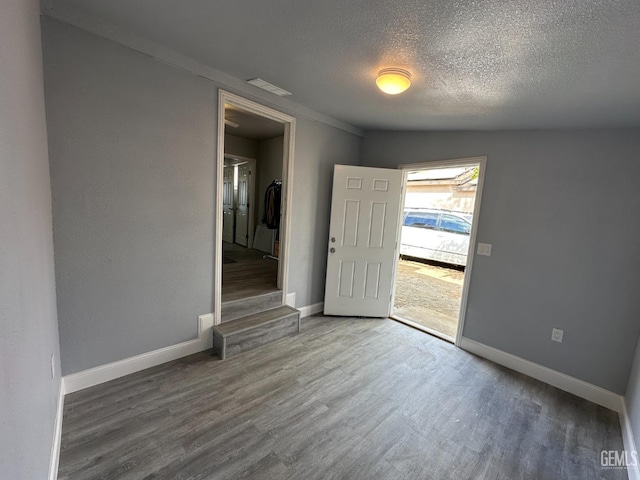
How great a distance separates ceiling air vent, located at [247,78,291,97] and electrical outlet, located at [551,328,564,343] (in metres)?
3.31

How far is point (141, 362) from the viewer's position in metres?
2.31

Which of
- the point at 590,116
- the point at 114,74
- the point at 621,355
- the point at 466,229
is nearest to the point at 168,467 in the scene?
the point at 114,74

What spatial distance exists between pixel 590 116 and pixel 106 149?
3.58 metres

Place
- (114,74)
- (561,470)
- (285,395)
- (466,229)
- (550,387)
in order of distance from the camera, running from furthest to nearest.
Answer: (466,229), (550,387), (285,395), (114,74), (561,470)

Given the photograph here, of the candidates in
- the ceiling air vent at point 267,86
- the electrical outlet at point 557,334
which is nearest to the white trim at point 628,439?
the electrical outlet at point 557,334

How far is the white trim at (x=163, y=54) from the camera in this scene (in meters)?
1.72

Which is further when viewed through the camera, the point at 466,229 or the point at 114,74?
the point at 466,229

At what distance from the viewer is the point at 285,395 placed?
85.2 inches

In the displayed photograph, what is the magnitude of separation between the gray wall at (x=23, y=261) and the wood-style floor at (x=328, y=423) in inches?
17.9

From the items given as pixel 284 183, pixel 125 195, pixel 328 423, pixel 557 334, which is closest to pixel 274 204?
pixel 284 183

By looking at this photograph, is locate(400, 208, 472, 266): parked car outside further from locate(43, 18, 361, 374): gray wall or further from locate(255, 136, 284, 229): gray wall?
locate(43, 18, 361, 374): gray wall

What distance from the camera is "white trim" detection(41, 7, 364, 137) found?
1.72 m

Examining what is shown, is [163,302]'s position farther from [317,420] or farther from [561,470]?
[561,470]

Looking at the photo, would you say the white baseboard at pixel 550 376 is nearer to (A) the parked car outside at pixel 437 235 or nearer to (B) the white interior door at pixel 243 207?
(A) the parked car outside at pixel 437 235
